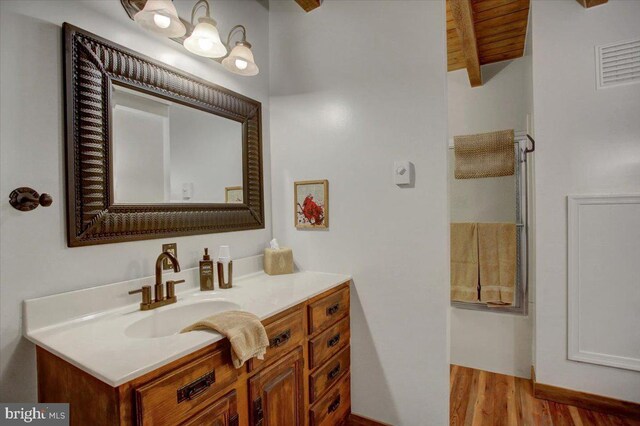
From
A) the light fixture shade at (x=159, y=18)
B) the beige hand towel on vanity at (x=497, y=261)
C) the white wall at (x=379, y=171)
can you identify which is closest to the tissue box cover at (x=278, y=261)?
the white wall at (x=379, y=171)

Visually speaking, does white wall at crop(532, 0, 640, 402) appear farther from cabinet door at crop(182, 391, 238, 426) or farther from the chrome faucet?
the chrome faucet

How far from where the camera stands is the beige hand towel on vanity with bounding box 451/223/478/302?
2365 mm

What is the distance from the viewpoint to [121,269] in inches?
50.8

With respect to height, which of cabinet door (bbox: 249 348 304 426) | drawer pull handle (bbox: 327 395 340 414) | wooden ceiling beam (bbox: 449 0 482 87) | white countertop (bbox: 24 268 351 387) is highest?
wooden ceiling beam (bbox: 449 0 482 87)

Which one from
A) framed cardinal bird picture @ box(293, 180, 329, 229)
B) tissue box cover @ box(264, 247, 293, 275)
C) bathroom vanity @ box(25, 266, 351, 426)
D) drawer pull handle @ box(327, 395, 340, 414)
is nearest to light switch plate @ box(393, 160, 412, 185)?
framed cardinal bird picture @ box(293, 180, 329, 229)

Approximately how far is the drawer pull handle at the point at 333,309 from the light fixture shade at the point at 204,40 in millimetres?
1353

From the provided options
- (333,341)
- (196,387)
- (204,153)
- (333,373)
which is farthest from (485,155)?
(196,387)

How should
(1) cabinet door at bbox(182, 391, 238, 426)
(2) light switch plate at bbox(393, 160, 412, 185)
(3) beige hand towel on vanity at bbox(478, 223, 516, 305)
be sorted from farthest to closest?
1. (3) beige hand towel on vanity at bbox(478, 223, 516, 305)
2. (2) light switch plate at bbox(393, 160, 412, 185)
3. (1) cabinet door at bbox(182, 391, 238, 426)

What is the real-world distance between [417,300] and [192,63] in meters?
1.67

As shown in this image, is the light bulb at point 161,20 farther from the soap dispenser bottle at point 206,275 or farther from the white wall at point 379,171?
the soap dispenser bottle at point 206,275

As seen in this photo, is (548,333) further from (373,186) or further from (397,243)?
(373,186)

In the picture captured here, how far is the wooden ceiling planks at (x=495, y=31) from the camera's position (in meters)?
2.14

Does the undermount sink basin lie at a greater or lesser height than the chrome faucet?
lesser

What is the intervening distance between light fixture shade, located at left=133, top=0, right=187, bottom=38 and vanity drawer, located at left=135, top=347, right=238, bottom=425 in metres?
1.26
